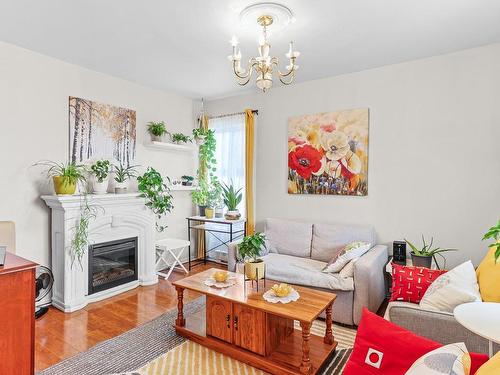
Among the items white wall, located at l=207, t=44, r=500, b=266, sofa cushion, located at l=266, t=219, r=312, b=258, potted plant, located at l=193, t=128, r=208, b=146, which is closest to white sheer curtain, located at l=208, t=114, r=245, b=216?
potted plant, located at l=193, t=128, r=208, b=146

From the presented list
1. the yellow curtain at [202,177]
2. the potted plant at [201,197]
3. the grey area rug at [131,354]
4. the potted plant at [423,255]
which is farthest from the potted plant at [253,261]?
the yellow curtain at [202,177]

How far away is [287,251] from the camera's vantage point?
3836mm

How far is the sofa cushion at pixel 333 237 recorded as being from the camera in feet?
11.3

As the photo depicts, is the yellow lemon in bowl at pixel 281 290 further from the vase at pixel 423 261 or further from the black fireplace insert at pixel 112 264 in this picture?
the black fireplace insert at pixel 112 264

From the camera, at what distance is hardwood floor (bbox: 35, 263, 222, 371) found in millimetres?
2416

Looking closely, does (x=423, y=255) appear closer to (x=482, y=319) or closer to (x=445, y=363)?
(x=482, y=319)

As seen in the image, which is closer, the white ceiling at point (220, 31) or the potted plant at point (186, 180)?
the white ceiling at point (220, 31)

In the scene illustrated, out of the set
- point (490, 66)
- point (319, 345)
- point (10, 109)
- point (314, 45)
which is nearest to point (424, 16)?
point (314, 45)

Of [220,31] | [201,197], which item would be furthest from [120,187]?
[220,31]

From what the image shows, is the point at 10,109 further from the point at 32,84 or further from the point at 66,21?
the point at 66,21

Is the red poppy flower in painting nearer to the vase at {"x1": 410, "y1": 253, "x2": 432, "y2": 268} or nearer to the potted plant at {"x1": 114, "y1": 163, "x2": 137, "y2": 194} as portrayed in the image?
the vase at {"x1": 410, "y1": 253, "x2": 432, "y2": 268}

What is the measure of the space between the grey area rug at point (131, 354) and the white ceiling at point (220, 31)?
103 inches

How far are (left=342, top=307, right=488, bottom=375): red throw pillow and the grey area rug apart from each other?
1.00 metres

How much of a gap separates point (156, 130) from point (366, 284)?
3202 millimetres
